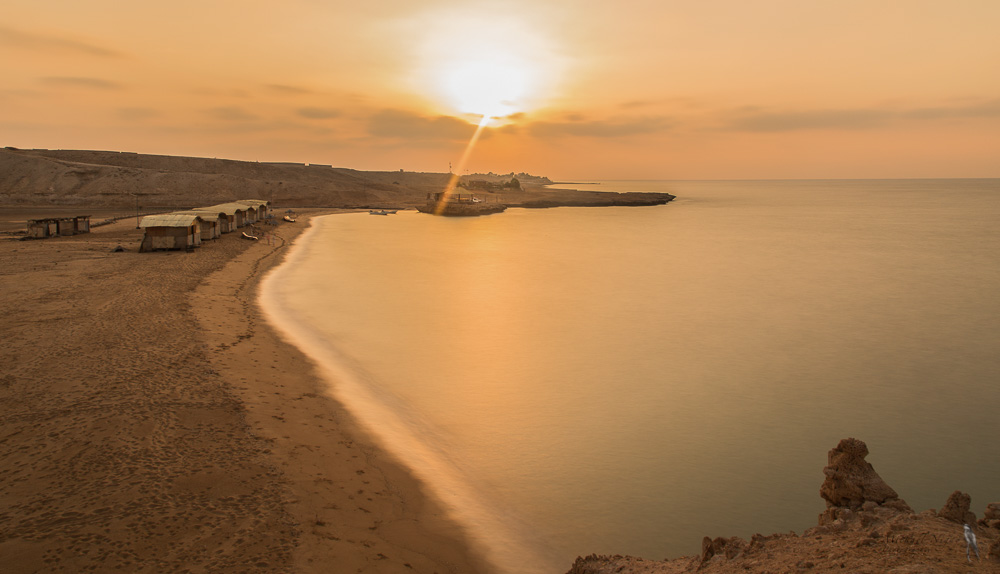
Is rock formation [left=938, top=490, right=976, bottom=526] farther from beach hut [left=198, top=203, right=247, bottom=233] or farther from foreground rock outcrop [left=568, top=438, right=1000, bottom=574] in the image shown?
beach hut [left=198, top=203, right=247, bottom=233]

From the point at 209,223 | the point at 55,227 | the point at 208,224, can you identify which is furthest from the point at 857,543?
the point at 55,227

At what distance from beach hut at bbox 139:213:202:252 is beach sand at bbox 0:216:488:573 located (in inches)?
646

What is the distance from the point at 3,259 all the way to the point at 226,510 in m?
28.5

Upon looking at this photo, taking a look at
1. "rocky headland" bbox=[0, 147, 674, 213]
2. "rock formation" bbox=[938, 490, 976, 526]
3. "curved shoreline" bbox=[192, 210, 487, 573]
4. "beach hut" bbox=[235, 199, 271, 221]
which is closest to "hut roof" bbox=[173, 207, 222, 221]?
"beach hut" bbox=[235, 199, 271, 221]

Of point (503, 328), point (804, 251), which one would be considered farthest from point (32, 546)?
point (804, 251)

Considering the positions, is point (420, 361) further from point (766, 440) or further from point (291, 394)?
point (766, 440)

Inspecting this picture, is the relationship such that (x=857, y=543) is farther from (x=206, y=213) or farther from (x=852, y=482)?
(x=206, y=213)

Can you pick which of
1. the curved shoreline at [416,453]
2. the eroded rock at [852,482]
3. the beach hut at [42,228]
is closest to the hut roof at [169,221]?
the beach hut at [42,228]

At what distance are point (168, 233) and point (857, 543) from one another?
36238 mm

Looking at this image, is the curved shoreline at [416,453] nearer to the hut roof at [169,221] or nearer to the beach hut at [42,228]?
the hut roof at [169,221]

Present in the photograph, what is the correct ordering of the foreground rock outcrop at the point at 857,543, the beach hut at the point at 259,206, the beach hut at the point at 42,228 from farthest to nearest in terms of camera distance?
the beach hut at the point at 259,206
the beach hut at the point at 42,228
the foreground rock outcrop at the point at 857,543

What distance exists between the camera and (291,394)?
12781 millimetres

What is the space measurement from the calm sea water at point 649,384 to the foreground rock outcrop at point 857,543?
2.15 meters

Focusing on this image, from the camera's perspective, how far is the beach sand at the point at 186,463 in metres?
7.00
